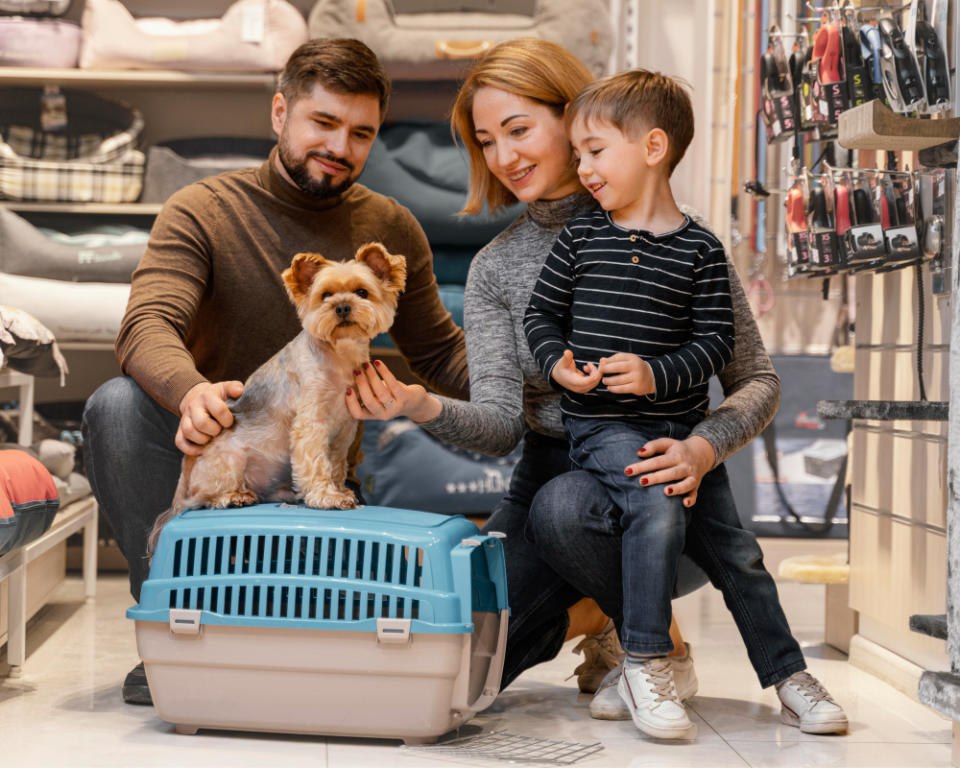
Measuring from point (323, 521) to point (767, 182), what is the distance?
2.55 meters

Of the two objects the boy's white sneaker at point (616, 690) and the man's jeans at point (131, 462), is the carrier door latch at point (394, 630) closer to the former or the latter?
the boy's white sneaker at point (616, 690)

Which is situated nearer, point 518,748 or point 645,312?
point 518,748

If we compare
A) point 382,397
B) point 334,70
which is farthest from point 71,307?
point 382,397

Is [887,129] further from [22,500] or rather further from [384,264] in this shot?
[22,500]

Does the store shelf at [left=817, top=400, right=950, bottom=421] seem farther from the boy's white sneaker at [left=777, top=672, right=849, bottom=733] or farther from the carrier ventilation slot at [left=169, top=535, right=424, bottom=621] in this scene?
the carrier ventilation slot at [left=169, top=535, right=424, bottom=621]

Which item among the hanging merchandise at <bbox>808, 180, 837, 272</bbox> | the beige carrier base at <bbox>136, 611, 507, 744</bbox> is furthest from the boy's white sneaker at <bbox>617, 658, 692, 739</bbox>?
the hanging merchandise at <bbox>808, 180, 837, 272</bbox>

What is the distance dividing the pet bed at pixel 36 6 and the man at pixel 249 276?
5.26 feet

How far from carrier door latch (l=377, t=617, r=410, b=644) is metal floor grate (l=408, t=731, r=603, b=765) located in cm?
19

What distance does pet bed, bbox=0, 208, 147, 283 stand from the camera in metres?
3.31

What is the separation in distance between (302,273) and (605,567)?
2.08 ft

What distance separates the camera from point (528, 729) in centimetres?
178

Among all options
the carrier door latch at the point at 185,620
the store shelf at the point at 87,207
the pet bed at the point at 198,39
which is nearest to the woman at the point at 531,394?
the carrier door latch at the point at 185,620

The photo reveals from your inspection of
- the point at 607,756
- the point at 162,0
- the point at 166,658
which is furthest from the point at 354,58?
the point at 162,0

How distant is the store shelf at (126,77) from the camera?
341 cm
